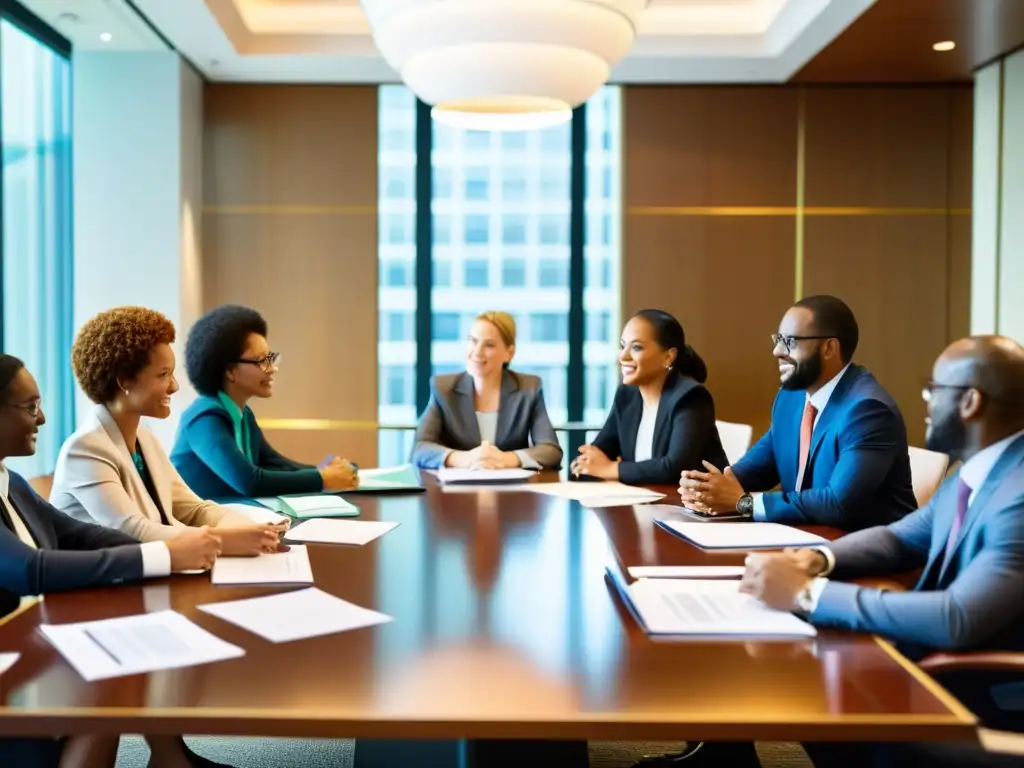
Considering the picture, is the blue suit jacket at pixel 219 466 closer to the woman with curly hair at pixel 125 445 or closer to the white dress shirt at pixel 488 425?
the woman with curly hair at pixel 125 445

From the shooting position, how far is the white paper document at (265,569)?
2.26 meters

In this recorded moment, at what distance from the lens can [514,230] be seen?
705cm

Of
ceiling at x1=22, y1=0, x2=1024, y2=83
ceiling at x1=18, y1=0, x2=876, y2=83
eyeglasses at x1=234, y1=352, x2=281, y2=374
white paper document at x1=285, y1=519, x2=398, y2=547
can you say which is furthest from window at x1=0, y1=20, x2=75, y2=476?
white paper document at x1=285, y1=519, x2=398, y2=547

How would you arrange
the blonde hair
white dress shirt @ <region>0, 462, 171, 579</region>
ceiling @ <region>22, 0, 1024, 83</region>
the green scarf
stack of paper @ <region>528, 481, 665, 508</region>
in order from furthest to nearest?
ceiling @ <region>22, 0, 1024, 83</region>
the blonde hair
the green scarf
stack of paper @ <region>528, 481, 665, 508</region>
white dress shirt @ <region>0, 462, 171, 579</region>

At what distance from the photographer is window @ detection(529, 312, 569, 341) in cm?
708

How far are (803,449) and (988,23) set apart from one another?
3.26m

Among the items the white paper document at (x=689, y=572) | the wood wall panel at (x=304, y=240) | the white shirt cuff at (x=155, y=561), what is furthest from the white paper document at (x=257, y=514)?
the wood wall panel at (x=304, y=240)

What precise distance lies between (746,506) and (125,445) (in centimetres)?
175

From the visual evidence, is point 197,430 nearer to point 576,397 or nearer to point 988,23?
point 576,397

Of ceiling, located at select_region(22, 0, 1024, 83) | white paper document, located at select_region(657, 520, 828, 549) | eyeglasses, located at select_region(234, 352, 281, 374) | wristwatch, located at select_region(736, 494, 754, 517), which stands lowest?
white paper document, located at select_region(657, 520, 828, 549)

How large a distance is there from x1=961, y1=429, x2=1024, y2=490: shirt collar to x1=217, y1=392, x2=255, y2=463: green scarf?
7.76ft

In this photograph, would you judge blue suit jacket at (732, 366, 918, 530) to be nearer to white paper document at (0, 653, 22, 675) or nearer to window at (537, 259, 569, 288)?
white paper document at (0, 653, 22, 675)

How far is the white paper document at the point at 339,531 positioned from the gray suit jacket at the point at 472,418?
5.26ft

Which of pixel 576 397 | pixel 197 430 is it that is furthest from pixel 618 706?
pixel 576 397
